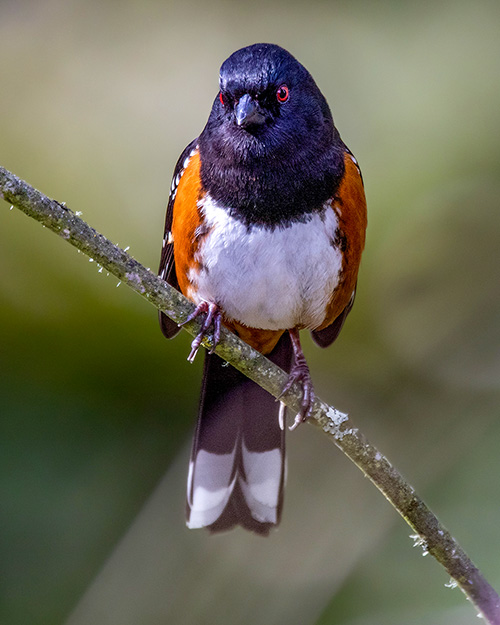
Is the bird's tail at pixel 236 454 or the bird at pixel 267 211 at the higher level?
the bird at pixel 267 211

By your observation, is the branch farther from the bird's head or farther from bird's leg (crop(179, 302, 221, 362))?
the bird's head

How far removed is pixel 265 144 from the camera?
2.07 meters

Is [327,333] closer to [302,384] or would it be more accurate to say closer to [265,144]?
[302,384]

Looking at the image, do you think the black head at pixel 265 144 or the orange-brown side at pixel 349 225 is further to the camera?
the orange-brown side at pixel 349 225

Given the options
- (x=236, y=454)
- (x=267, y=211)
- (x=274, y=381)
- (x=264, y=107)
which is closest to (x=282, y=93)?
(x=264, y=107)

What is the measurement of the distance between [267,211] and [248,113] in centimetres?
28

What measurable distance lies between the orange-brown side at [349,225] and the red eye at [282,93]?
309 mm

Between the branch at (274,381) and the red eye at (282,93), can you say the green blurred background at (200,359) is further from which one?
the red eye at (282,93)

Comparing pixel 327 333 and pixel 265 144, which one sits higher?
pixel 327 333

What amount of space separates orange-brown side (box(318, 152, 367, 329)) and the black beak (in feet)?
1.13

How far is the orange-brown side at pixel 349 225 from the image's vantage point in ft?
7.13

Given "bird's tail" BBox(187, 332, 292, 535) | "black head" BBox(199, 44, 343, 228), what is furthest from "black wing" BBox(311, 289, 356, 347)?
"black head" BBox(199, 44, 343, 228)

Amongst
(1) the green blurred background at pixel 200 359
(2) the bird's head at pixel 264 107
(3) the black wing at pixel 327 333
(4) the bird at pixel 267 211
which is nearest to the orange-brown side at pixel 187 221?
(4) the bird at pixel 267 211

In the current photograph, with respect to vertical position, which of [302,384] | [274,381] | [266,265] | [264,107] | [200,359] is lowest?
[274,381]
